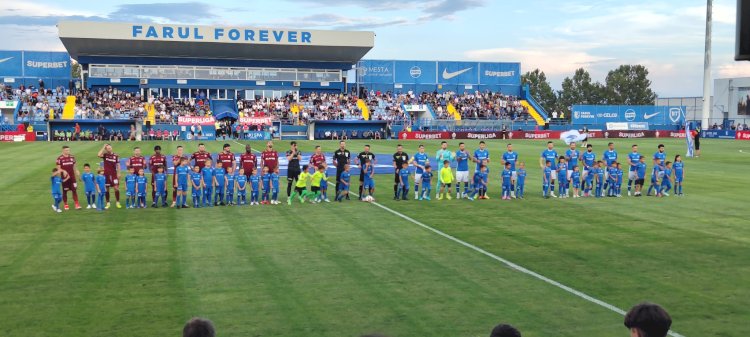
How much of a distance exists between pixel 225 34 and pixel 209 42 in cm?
181

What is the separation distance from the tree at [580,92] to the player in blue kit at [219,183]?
391 feet

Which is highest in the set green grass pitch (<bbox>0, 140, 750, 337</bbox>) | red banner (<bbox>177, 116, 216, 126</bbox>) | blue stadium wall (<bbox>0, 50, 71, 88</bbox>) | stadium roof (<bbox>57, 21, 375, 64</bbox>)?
stadium roof (<bbox>57, 21, 375, 64</bbox>)

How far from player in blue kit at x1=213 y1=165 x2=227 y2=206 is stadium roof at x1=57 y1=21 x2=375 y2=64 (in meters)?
52.7

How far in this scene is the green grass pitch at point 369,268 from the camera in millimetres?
9867

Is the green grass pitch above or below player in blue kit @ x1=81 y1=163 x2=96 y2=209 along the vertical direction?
below

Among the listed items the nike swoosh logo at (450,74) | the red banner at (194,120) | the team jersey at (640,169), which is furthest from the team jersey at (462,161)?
the nike swoosh logo at (450,74)

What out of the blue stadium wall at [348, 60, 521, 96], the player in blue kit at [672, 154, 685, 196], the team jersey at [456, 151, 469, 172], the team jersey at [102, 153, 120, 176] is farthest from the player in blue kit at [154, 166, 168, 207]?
→ the blue stadium wall at [348, 60, 521, 96]

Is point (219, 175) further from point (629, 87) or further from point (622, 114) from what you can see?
point (629, 87)

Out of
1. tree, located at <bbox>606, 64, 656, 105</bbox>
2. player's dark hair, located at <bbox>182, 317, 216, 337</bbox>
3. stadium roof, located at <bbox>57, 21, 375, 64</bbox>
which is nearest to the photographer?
player's dark hair, located at <bbox>182, 317, 216, 337</bbox>

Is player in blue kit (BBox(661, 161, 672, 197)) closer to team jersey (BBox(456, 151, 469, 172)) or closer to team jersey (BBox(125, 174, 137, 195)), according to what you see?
team jersey (BBox(456, 151, 469, 172))

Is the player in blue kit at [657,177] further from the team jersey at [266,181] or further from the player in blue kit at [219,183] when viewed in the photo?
the player in blue kit at [219,183]

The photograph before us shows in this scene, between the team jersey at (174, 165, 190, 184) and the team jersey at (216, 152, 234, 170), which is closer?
the team jersey at (174, 165, 190, 184)

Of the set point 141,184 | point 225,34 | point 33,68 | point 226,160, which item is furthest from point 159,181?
point 33,68

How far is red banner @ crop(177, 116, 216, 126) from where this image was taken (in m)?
63.5
